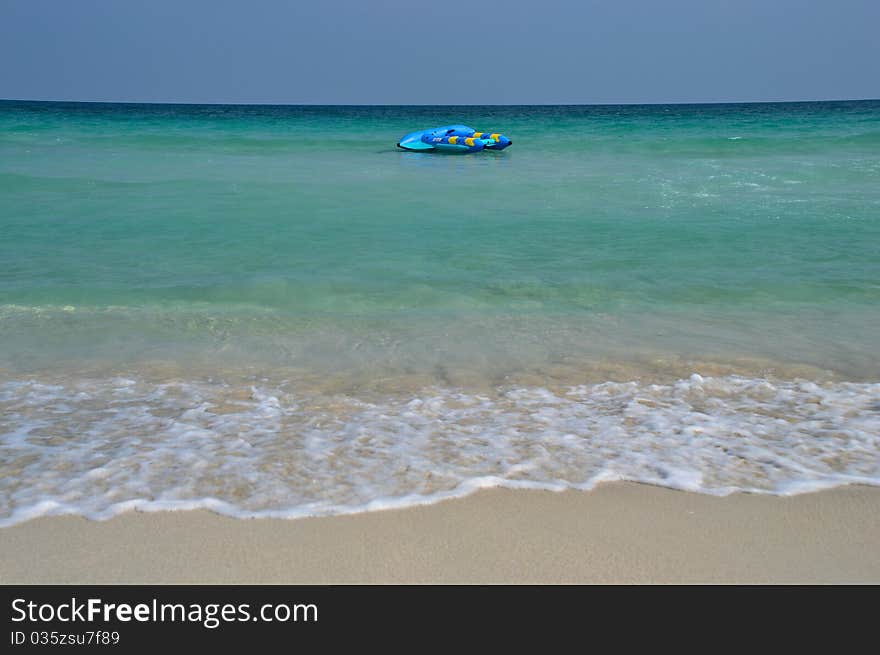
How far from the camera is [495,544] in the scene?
8.79ft

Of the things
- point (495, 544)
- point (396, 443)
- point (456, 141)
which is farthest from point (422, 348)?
point (456, 141)

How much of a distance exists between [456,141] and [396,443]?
19.6m

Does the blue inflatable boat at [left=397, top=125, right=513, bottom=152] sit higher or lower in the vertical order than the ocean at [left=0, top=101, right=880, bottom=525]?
higher

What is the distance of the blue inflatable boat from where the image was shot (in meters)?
21.8

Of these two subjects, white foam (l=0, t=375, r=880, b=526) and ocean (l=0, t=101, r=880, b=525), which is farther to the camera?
ocean (l=0, t=101, r=880, b=525)

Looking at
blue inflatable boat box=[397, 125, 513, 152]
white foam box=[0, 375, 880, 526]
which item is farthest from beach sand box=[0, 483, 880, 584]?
blue inflatable boat box=[397, 125, 513, 152]

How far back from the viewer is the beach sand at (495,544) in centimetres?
251

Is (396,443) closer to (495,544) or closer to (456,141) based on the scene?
(495,544)

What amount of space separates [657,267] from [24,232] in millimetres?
7188

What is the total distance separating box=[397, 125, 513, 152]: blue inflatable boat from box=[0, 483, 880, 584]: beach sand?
19399 mm

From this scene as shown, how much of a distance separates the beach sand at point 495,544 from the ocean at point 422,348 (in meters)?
0.13

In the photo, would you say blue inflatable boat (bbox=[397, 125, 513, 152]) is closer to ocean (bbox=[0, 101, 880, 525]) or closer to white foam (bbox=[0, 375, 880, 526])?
ocean (bbox=[0, 101, 880, 525])
